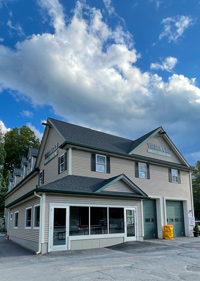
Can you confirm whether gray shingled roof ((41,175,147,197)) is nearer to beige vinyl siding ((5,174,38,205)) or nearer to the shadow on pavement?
the shadow on pavement

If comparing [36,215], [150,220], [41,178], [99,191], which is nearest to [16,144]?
[41,178]

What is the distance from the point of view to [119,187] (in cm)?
1536

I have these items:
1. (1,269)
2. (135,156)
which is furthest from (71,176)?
(1,269)

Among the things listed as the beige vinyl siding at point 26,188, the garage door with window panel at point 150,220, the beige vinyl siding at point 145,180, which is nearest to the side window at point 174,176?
the beige vinyl siding at point 145,180

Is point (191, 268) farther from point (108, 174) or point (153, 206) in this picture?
point (153, 206)

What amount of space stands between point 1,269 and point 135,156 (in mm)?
12184

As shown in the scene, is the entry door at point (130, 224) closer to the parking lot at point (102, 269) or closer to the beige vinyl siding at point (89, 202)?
the beige vinyl siding at point (89, 202)

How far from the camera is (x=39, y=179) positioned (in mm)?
21188

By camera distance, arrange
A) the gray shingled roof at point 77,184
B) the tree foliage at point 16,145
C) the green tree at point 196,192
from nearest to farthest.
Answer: the gray shingled roof at point 77,184 < the green tree at point 196,192 < the tree foliage at point 16,145

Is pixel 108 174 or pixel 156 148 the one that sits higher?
pixel 156 148

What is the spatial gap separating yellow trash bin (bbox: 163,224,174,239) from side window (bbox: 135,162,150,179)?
3.82m

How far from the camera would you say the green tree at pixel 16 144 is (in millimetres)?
44344

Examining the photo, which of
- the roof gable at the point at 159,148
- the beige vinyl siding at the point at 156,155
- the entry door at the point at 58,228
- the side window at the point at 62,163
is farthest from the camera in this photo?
the roof gable at the point at 159,148

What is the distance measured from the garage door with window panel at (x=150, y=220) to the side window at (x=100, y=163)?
171 inches
